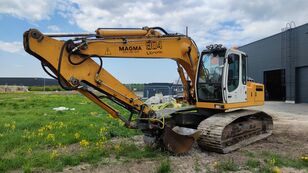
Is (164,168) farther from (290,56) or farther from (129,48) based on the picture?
(290,56)

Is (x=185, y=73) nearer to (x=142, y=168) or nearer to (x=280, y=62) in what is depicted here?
(x=142, y=168)

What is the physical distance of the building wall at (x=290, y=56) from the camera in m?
26.7

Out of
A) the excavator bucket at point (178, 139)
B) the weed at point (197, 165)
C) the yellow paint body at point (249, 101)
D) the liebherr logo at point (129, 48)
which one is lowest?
the weed at point (197, 165)

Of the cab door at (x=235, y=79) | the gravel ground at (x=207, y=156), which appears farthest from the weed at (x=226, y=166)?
the cab door at (x=235, y=79)

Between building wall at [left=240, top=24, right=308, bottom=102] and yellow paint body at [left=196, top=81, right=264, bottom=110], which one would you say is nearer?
yellow paint body at [left=196, top=81, right=264, bottom=110]

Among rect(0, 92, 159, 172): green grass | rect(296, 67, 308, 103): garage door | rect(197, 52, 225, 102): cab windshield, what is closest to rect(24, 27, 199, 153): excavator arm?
rect(197, 52, 225, 102): cab windshield

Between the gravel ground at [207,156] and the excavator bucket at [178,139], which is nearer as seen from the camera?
the gravel ground at [207,156]

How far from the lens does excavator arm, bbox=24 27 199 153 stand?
6.17m

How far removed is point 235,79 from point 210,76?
0.73 m

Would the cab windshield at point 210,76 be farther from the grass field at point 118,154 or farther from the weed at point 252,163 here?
the weed at point 252,163

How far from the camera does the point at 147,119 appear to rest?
7406mm

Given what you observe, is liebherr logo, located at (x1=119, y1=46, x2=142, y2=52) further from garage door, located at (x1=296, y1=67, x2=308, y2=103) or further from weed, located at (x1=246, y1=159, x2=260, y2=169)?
garage door, located at (x1=296, y1=67, x2=308, y2=103)

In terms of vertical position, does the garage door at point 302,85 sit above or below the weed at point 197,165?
above

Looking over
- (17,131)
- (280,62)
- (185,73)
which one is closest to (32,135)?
(17,131)
